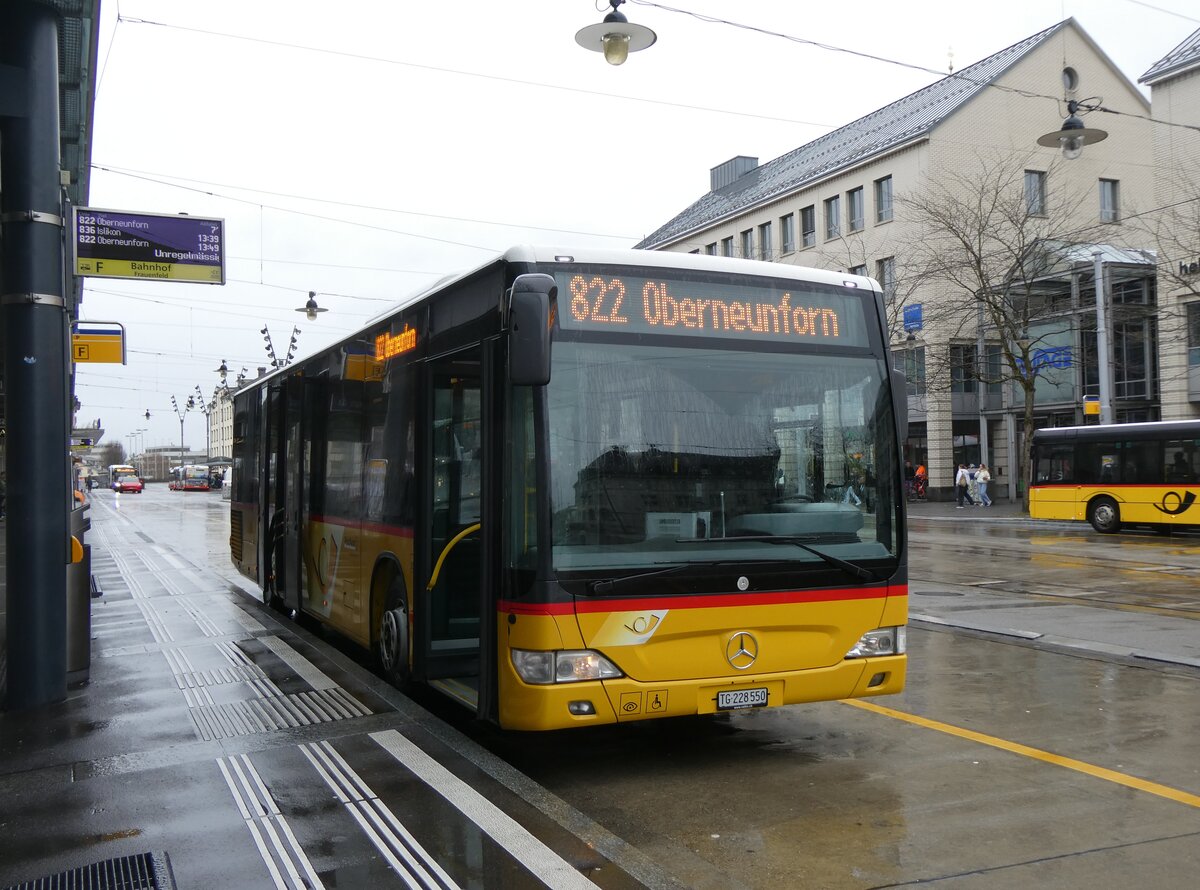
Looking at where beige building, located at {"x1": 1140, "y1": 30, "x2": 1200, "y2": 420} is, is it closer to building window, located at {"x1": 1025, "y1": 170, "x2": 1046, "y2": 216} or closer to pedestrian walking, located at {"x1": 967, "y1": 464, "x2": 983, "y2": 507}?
building window, located at {"x1": 1025, "y1": 170, "x2": 1046, "y2": 216}

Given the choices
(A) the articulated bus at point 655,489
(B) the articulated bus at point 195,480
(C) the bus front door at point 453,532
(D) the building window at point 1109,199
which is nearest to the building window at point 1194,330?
(D) the building window at point 1109,199

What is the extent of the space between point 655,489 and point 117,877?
3024mm

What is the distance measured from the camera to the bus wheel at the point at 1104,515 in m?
26.1

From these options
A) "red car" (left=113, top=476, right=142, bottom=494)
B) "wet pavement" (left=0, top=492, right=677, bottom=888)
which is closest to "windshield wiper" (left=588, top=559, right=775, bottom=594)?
"wet pavement" (left=0, top=492, right=677, bottom=888)

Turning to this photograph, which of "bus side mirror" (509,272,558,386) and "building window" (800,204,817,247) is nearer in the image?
"bus side mirror" (509,272,558,386)

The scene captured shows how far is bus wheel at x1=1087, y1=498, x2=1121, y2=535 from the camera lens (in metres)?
26.1

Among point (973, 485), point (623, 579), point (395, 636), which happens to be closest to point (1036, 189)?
point (973, 485)

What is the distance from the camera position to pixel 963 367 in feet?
118

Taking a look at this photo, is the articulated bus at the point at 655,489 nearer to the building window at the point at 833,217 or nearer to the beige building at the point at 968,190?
the beige building at the point at 968,190

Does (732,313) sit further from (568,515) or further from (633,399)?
(568,515)

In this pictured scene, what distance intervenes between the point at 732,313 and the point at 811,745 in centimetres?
266

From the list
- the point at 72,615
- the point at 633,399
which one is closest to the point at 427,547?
the point at 633,399

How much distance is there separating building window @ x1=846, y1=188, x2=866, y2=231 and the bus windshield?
4298 centimetres

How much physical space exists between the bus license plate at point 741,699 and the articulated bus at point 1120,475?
72.2ft
